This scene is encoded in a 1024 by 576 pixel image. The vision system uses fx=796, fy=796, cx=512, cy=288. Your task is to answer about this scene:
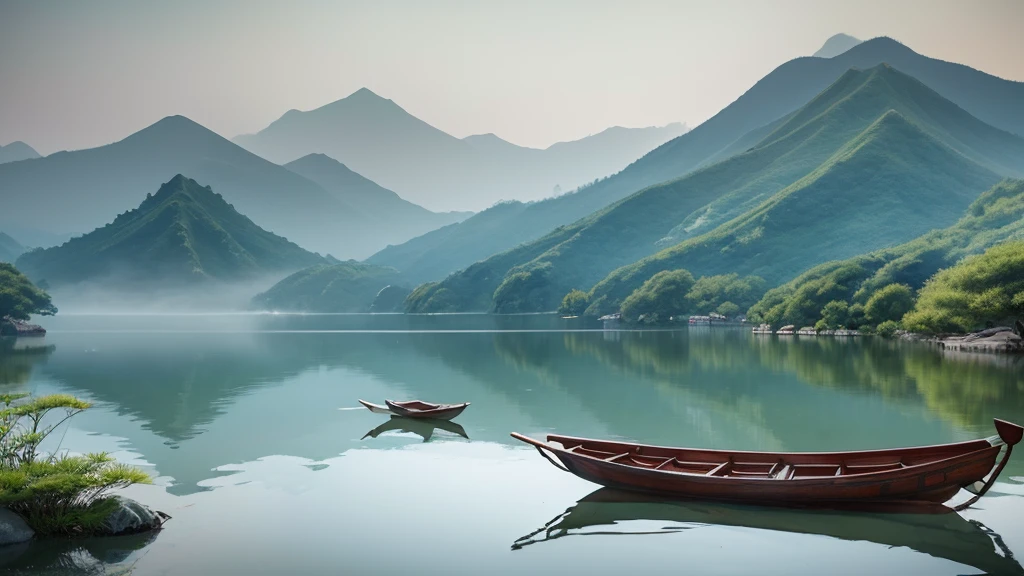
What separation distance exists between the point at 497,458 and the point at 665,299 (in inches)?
5724

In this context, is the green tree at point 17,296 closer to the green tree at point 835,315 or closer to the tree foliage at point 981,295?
the green tree at point 835,315

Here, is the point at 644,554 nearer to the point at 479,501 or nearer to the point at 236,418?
the point at 479,501

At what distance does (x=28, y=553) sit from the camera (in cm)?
1717

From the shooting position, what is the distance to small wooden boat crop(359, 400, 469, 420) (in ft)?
116

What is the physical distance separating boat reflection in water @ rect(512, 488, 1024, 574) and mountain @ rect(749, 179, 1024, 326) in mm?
90388

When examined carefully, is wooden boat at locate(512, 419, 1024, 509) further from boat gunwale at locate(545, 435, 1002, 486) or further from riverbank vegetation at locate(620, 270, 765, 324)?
riverbank vegetation at locate(620, 270, 765, 324)

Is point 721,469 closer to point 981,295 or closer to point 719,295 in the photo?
point 981,295

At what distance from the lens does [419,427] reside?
34906 mm

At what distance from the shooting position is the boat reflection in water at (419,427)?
109 feet

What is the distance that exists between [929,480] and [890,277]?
98083 millimetres

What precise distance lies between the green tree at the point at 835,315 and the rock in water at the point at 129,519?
98.1 meters

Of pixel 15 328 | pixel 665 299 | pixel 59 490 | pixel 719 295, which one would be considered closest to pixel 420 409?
pixel 59 490

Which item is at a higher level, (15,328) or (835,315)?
(835,315)

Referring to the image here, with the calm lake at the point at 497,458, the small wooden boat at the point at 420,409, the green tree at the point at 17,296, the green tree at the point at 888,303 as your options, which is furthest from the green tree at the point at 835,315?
the green tree at the point at 17,296
